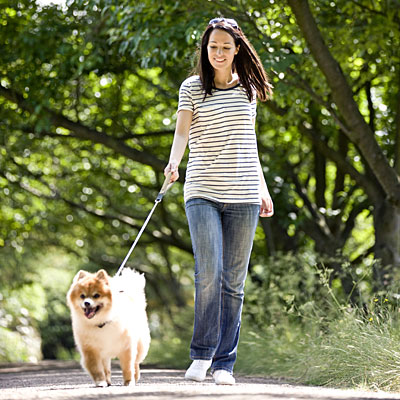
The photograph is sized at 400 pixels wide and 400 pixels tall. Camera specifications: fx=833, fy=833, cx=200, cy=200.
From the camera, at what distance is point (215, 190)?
5.18 meters

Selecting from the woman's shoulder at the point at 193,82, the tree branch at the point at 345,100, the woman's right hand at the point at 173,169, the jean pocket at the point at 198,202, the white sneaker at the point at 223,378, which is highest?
the tree branch at the point at 345,100

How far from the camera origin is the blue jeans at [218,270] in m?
5.10

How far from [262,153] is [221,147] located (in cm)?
743

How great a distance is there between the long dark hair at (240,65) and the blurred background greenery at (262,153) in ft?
5.24

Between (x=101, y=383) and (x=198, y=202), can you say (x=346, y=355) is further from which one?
(x=198, y=202)

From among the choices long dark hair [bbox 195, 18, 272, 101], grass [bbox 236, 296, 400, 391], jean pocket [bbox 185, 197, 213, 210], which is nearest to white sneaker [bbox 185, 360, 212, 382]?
jean pocket [bbox 185, 197, 213, 210]

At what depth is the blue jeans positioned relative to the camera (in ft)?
16.7

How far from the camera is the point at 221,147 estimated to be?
5.23 m

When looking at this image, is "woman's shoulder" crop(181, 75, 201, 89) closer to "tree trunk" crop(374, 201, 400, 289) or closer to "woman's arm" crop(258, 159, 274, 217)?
"woman's arm" crop(258, 159, 274, 217)

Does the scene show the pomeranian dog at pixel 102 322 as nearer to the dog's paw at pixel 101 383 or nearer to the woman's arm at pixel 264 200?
the dog's paw at pixel 101 383

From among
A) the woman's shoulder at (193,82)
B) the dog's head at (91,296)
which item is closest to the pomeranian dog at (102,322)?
the dog's head at (91,296)

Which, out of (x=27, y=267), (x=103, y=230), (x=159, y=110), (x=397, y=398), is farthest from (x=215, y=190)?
(x=27, y=267)

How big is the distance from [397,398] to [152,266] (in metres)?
18.7

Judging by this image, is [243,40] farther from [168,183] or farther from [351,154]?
[351,154]
